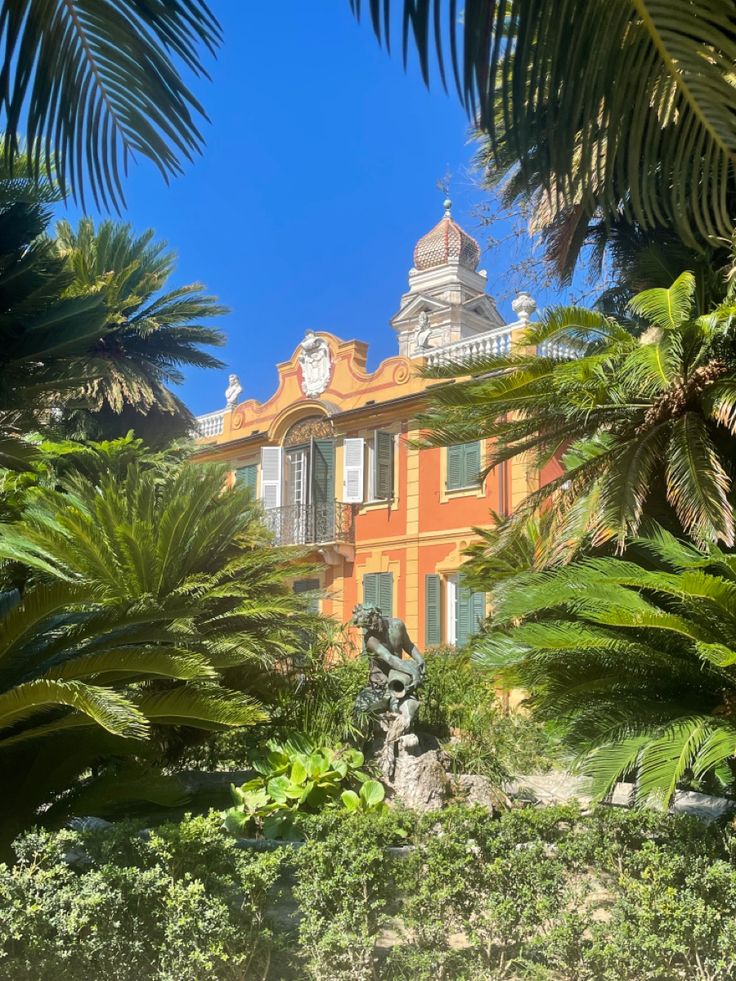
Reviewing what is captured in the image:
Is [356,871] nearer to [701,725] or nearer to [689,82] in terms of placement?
[701,725]

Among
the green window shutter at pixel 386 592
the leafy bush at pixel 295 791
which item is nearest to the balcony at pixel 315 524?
the green window shutter at pixel 386 592

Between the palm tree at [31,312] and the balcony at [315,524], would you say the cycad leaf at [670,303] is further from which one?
the balcony at [315,524]

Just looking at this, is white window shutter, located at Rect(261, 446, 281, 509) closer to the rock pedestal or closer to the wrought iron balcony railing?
the wrought iron balcony railing

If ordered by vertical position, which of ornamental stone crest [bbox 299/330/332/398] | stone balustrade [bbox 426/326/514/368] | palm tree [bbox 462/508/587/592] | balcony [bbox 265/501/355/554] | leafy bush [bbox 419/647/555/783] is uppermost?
ornamental stone crest [bbox 299/330/332/398]

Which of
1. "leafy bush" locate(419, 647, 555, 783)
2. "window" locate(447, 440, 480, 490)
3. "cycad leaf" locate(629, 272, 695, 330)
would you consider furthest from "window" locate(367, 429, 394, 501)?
"cycad leaf" locate(629, 272, 695, 330)

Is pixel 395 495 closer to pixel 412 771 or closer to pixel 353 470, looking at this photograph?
pixel 353 470

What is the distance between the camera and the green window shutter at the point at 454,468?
1988cm

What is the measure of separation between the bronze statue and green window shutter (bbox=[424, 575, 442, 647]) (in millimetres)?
8474

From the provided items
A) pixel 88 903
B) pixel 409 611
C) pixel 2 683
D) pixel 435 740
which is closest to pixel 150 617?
pixel 2 683

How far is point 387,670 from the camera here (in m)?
11.0

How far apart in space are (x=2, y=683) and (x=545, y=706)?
12.4ft

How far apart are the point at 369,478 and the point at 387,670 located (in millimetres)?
10716

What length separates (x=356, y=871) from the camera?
464 centimetres

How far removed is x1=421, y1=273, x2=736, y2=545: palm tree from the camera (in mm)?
6668
